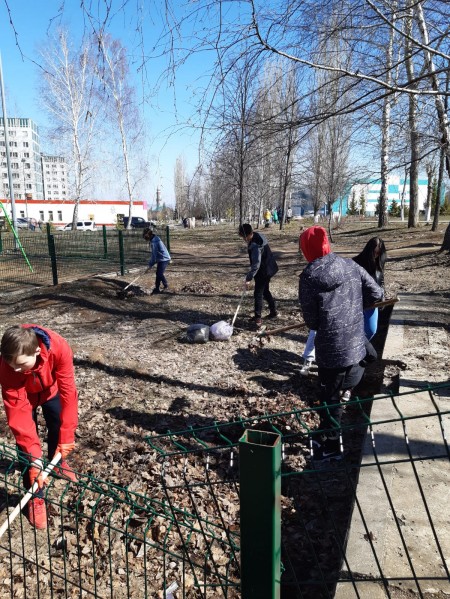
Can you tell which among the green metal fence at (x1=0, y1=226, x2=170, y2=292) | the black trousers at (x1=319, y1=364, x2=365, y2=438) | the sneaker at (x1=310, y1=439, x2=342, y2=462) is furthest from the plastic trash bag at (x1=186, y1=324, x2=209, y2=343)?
the green metal fence at (x1=0, y1=226, x2=170, y2=292)

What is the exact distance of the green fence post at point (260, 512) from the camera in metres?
1.33

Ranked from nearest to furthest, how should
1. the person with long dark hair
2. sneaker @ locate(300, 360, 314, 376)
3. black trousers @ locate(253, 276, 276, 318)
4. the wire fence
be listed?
the wire fence
the person with long dark hair
sneaker @ locate(300, 360, 314, 376)
black trousers @ locate(253, 276, 276, 318)

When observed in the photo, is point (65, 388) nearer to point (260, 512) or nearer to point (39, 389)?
point (39, 389)

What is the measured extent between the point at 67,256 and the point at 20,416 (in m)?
10.3

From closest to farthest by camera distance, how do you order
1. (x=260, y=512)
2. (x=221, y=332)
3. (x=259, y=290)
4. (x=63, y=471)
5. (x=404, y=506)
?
(x=260, y=512) < (x=404, y=506) < (x=63, y=471) < (x=221, y=332) < (x=259, y=290)

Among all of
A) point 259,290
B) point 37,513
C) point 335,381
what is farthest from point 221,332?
point 37,513

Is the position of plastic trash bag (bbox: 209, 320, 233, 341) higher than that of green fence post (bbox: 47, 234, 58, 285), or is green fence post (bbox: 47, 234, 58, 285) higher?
green fence post (bbox: 47, 234, 58, 285)

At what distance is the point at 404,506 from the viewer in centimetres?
254

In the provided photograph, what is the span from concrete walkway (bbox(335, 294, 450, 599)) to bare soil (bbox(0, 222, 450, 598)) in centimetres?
48

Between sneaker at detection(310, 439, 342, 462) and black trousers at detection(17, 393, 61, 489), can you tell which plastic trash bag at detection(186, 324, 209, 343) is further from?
black trousers at detection(17, 393, 61, 489)

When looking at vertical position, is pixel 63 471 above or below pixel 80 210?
below

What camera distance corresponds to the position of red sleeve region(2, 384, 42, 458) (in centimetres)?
271

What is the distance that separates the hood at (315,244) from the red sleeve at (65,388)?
1710mm

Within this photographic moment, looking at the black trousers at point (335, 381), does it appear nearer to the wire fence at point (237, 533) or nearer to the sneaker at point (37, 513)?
the wire fence at point (237, 533)
